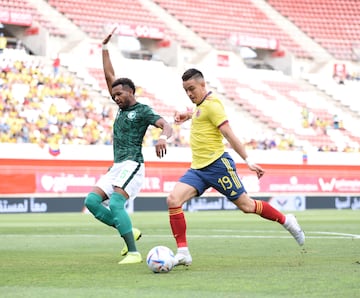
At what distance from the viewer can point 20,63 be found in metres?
36.0

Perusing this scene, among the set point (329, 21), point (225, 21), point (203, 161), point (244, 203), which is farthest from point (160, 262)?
point (329, 21)

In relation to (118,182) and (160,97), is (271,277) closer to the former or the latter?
(118,182)

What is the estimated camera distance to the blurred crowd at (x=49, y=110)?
→ 31.9 metres

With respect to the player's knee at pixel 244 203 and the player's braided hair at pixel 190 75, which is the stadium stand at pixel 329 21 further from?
the player's braided hair at pixel 190 75

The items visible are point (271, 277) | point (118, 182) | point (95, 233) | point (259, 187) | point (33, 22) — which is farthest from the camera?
point (33, 22)

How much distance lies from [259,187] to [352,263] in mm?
24132

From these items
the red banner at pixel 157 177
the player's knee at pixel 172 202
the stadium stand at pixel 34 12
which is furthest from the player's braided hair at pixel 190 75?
the stadium stand at pixel 34 12

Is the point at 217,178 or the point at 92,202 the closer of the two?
the point at 217,178

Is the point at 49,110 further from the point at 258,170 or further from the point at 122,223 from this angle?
the point at 258,170

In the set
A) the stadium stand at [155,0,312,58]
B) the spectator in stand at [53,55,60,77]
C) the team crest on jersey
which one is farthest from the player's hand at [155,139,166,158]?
the stadium stand at [155,0,312,58]

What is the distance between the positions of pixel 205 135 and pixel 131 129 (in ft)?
3.11

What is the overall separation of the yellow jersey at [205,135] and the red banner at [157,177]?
18.5m

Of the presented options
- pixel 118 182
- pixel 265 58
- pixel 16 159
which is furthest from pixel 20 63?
pixel 118 182

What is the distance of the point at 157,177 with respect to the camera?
31766mm
